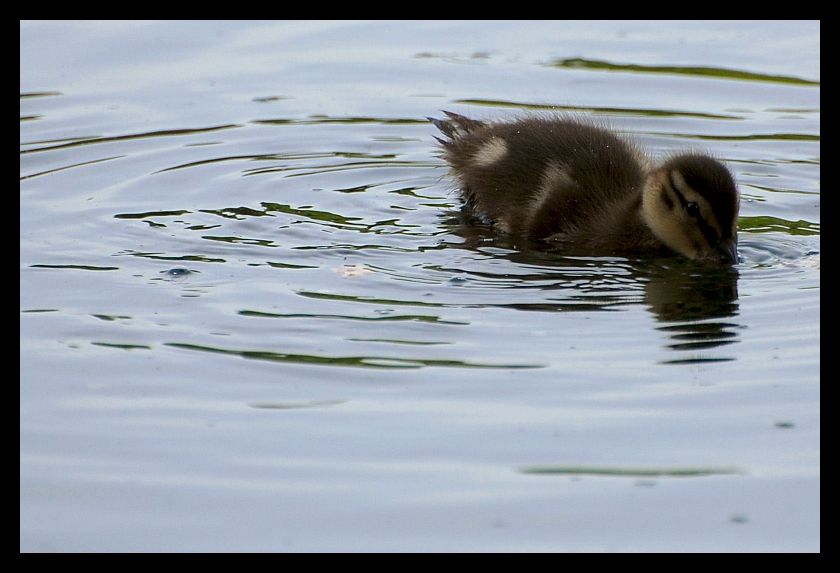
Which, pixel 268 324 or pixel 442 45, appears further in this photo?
pixel 442 45

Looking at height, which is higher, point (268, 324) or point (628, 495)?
point (268, 324)

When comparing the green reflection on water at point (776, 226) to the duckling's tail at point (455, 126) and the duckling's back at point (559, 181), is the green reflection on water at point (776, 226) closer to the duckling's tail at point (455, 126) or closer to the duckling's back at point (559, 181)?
the duckling's back at point (559, 181)

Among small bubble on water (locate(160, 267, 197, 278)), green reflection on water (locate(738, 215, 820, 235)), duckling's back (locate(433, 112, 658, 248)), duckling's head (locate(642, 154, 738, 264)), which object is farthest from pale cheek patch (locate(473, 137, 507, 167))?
small bubble on water (locate(160, 267, 197, 278))

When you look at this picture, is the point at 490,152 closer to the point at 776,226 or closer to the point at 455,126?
the point at 455,126

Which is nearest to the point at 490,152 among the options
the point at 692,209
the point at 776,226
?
the point at 692,209

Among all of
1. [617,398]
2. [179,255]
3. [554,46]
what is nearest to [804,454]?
[617,398]

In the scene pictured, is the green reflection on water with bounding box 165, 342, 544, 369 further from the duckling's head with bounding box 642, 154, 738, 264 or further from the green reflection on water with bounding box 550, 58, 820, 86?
the green reflection on water with bounding box 550, 58, 820, 86

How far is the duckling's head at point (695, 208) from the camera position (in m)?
7.20

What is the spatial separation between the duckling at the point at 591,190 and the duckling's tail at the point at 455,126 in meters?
0.03

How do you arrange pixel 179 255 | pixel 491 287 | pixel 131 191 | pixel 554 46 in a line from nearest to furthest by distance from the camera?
pixel 491 287, pixel 179 255, pixel 131 191, pixel 554 46

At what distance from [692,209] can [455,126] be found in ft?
6.56

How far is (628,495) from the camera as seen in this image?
4527 mm

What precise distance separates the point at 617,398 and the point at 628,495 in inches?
32.2
